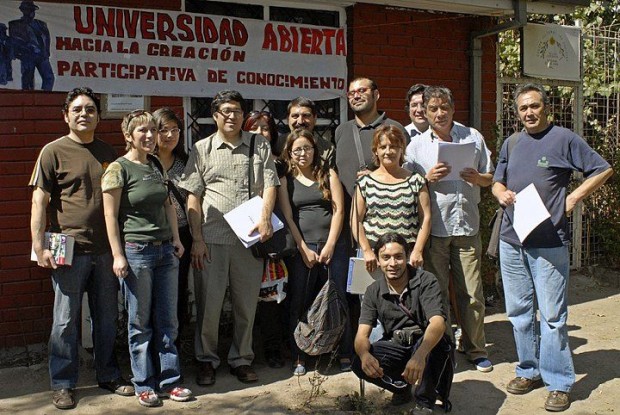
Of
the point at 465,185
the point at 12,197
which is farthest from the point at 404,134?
the point at 12,197

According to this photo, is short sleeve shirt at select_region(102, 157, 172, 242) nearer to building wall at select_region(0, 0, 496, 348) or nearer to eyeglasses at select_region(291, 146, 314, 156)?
eyeglasses at select_region(291, 146, 314, 156)

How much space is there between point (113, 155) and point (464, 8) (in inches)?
155

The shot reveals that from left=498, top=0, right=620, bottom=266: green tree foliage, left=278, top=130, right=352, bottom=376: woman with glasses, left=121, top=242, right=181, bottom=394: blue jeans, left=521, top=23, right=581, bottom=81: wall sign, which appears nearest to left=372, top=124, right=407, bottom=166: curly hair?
left=278, top=130, right=352, bottom=376: woman with glasses

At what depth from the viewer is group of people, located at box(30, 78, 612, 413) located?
14.5 ft

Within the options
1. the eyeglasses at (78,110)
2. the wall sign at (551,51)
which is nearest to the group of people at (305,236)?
the eyeglasses at (78,110)

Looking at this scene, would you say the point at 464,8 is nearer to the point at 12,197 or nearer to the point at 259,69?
the point at 259,69

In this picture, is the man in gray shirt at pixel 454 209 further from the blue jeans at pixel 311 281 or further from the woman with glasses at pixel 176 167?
the woman with glasses at pixel 176 167

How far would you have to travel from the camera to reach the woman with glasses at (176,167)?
15.9 feet

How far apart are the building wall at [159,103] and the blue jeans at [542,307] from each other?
2542 millimetres

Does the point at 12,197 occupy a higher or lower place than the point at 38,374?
higher

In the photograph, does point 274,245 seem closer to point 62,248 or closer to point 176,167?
point 176,167

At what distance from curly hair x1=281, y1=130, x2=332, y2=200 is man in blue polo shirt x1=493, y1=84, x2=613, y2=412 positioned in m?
1.21

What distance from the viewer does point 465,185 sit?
5125 mm

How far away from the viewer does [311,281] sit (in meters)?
5.13
